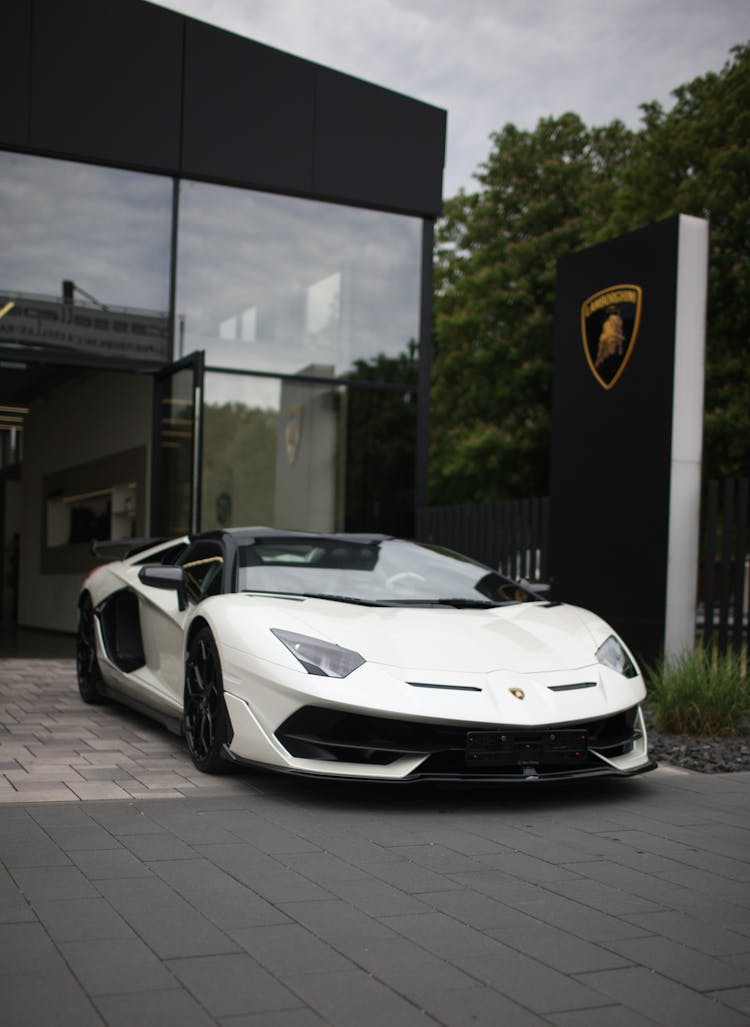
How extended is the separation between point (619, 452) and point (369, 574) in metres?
3.71

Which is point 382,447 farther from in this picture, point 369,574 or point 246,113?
point 369,574

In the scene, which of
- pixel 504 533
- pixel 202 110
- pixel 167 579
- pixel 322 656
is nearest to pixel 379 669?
pixel 322 656

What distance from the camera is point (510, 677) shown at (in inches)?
194

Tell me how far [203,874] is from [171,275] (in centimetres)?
946

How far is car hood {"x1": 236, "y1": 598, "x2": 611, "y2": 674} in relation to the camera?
4.96 meters

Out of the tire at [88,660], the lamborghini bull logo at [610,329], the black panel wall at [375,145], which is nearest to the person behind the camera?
the tire at [88,660]

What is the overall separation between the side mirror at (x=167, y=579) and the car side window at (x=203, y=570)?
0.05m

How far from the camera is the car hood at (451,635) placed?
496cm

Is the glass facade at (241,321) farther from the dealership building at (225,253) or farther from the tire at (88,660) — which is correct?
the tire at (88,660)

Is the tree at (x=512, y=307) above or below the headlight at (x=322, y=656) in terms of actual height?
above

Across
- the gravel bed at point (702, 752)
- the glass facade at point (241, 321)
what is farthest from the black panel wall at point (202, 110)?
the gravel bed at point (702, 752)

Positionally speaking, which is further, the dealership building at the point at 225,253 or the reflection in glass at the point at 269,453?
the reflection in glass at the point at 269,453

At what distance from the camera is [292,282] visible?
42.4ft

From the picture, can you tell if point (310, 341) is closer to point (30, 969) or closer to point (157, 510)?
point (157, 510)
